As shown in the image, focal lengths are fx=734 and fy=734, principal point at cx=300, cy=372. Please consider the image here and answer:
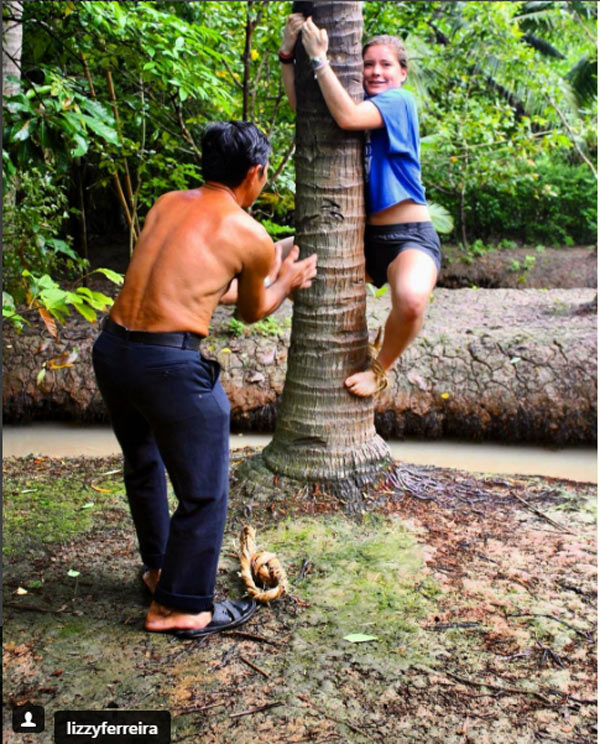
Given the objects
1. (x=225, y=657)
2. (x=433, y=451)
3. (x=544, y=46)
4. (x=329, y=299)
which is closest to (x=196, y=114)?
(x=433, y=451)

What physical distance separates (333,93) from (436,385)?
146 inches

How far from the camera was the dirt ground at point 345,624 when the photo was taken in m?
2.46

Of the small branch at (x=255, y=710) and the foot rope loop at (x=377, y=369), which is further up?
the foot rope loop at (x=377, y=369)

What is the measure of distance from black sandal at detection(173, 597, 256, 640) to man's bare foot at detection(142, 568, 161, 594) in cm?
30

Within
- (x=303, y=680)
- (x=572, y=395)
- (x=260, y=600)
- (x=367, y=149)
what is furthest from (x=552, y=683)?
(x=572, y=395)

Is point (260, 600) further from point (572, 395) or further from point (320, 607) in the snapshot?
point (572, 395)

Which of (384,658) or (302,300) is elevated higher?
(302,300)

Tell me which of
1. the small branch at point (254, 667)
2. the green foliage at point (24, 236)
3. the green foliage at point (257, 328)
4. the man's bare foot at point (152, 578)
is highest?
the green foliage at point (24, 236)

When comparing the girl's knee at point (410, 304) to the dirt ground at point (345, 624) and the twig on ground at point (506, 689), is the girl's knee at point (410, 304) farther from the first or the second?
the twig on ground at point (506, 689)

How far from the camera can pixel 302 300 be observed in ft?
13.5

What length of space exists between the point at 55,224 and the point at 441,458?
4431mm

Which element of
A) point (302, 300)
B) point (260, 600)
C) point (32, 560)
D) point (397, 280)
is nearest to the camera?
point (260, 600)

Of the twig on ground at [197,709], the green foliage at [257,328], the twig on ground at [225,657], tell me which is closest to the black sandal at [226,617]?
the twig on ground at [225,657]

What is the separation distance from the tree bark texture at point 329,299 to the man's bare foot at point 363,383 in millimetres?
46
